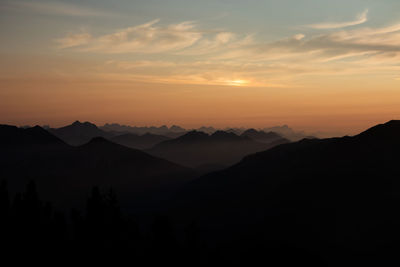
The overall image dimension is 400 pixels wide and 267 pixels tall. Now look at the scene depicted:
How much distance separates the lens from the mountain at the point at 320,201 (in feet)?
311

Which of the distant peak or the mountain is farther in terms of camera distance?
the distant peak

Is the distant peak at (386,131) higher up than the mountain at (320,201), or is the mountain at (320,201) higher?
the distant peak at (386,131)

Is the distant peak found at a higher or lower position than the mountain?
higher

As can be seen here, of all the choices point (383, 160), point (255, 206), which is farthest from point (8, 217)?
point (383, 160)

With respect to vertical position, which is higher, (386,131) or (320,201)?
(386,131)

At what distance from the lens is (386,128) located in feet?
531

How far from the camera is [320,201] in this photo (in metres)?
120

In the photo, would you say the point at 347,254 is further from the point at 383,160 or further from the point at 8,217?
the point at 8,217

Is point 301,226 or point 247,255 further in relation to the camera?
point 301,226

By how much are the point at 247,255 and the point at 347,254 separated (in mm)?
26841

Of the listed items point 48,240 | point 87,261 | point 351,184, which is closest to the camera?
point 87,261

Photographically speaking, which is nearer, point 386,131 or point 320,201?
point 320,201

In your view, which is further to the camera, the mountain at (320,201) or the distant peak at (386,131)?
the distant peak at (386,131)

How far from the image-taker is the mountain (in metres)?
94.7
